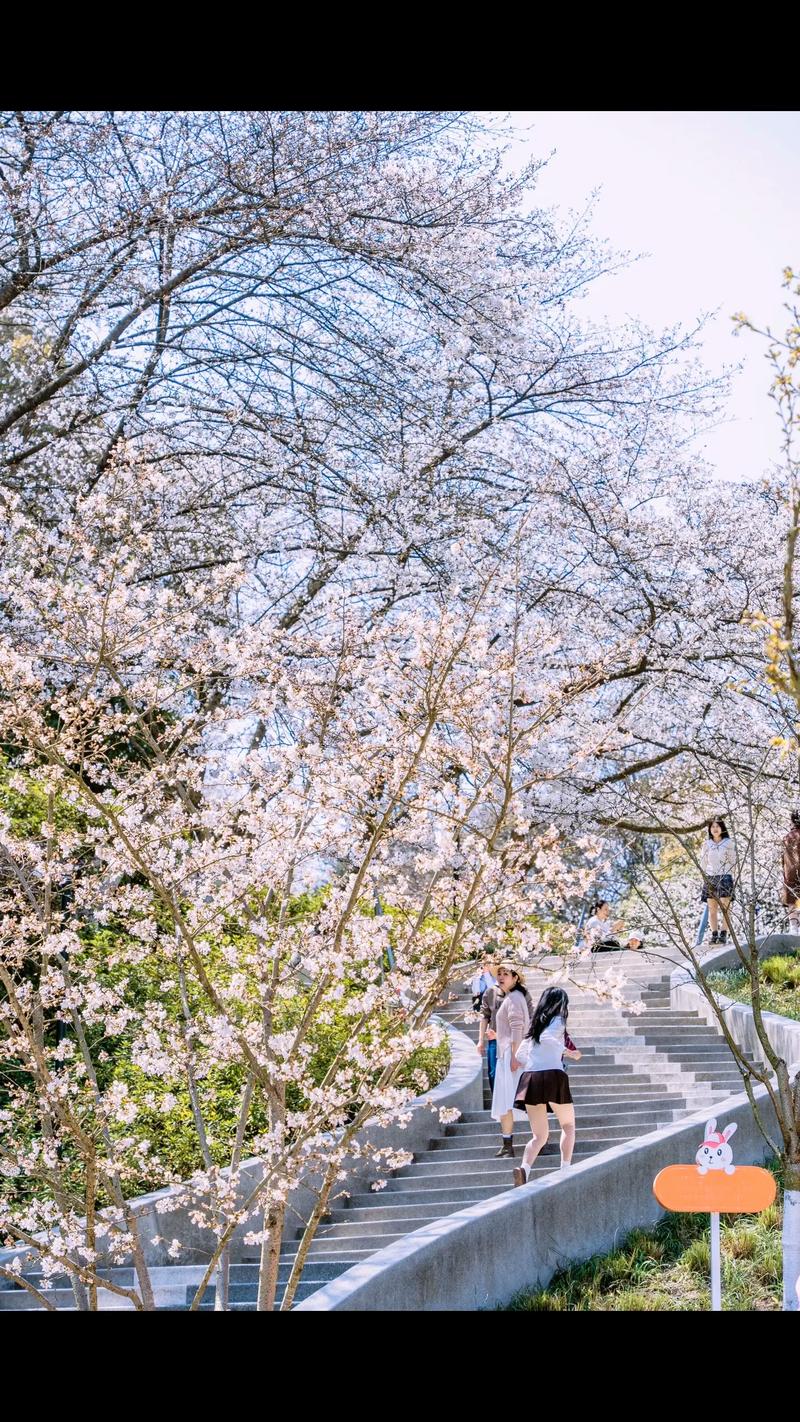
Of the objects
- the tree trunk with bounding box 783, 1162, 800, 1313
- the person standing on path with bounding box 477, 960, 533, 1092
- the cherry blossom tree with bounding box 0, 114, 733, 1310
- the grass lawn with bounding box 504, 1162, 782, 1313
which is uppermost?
the cherry blossom tree with bounding box 0, 114, 733, 1310

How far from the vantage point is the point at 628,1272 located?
5.28m

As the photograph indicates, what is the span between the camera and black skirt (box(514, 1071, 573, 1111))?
18.7 ft

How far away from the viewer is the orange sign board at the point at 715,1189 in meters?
4.25

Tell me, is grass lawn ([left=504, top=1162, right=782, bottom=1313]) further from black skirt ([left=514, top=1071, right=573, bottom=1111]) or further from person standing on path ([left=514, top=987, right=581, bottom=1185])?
black skirt ([left=514, top=1071, right=573, bottom=1111])

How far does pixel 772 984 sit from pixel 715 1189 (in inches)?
228

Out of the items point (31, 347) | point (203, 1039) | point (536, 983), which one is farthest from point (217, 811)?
point (536, 983)

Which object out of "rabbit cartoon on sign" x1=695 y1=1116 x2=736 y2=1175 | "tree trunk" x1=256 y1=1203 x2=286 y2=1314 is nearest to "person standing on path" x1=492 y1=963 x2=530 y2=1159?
"rabbit cartoon on sign" x1=695 y1=1116 x2=736 y2=1175

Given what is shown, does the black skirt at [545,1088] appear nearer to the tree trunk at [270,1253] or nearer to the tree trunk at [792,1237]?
the tree trunk at [792,1237]

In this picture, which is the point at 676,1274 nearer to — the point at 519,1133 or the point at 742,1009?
the point at 519,1133

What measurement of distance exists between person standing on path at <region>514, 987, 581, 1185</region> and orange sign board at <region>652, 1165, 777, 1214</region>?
4.35ft

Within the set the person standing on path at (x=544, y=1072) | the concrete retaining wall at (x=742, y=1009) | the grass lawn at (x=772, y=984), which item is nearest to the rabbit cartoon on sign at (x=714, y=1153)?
the person standing on path at (x=544, y=1072)

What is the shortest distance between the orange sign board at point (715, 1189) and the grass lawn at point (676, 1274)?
80 centimetres

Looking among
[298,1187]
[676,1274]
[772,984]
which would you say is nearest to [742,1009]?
[772,984]
